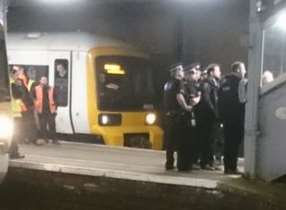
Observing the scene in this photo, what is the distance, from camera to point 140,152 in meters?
15.5

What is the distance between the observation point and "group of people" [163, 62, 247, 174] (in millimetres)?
12289

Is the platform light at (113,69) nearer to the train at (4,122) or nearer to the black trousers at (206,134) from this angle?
the black trousers at (206,134)

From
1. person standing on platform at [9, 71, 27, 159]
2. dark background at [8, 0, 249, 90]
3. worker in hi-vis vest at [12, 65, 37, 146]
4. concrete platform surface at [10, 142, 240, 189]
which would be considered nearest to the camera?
concrete platform surface at [10, 142, 240, 189]

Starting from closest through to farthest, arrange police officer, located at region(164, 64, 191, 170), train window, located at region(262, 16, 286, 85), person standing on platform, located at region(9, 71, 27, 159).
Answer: train window, located at region(262, 16, 286, 85), police officer, located at region(164, 64, 191, 170), person standing on platform, located at region(9, 71, 27, 159)

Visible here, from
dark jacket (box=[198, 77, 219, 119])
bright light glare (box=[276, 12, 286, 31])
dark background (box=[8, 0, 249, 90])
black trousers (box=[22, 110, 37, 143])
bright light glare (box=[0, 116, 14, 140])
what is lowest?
black trousers (box=[22, 110, 37, 143])

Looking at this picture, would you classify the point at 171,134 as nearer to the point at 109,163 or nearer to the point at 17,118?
the point at 109,163

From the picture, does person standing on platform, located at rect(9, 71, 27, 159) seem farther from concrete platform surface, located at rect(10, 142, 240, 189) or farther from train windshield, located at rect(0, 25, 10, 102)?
train windshield, located at rect(0, 25, 10, 102)

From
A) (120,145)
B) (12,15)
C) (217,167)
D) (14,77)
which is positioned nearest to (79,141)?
(120,145)

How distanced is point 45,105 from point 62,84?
122 centimetres

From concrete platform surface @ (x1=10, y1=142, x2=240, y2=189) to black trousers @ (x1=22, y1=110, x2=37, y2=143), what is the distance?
34 cm

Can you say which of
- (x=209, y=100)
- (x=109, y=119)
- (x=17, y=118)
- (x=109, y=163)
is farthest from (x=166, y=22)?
(x=209, y=100)

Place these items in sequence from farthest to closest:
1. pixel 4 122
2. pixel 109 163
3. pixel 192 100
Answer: pixel 109 163
pixel 192 100
pixel 4 122

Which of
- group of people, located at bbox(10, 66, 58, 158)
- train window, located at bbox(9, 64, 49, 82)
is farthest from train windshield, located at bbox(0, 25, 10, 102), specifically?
train window, located at bbox(9, 64, 49, 82)

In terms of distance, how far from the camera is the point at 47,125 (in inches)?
641
